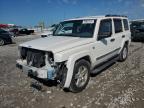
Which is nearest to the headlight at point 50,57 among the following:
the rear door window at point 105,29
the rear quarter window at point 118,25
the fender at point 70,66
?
the fender at point 70,66

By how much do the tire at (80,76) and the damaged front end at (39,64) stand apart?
0.59m

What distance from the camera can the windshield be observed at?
5.77 meters

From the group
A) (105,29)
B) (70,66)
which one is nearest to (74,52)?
(70,66)

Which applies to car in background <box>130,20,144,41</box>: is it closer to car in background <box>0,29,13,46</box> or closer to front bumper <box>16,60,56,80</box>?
car in background <box>0,29,13,46</box>

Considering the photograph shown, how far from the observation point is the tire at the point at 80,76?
4.92 m

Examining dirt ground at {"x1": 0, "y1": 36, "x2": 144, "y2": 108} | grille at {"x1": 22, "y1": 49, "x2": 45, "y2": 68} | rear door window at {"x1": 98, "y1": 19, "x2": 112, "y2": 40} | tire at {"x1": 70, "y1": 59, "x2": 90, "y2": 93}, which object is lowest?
dirt ground at {"x1": 0, "y1": 36, "x2": 144, "y2": 108}

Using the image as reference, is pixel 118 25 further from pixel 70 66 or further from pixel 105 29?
pixel 70 66

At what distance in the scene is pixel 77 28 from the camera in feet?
20.2

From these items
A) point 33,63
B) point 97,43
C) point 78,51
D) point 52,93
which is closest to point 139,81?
point 97,43

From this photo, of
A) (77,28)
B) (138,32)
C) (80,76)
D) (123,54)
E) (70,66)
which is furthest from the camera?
(138,32)

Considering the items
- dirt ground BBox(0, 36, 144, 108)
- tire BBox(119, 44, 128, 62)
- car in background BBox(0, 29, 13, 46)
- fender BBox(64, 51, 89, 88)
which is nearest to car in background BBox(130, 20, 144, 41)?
tire BBox(119, 44, 128, 62)

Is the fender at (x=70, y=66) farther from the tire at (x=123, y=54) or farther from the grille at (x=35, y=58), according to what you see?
the tire at (x=123, y=54)

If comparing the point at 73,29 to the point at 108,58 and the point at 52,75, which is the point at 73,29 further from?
the point at 52,75

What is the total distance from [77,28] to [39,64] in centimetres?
198
